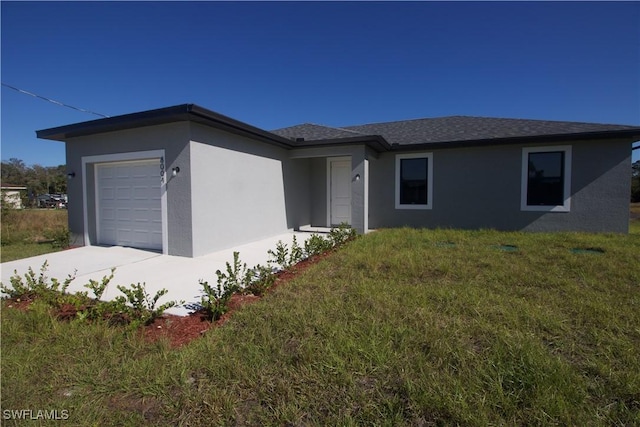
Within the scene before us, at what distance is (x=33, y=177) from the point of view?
2042 inches

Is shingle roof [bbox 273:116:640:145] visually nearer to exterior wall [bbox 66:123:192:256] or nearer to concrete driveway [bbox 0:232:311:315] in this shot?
exterior wall [bbox 66:123:192:256]

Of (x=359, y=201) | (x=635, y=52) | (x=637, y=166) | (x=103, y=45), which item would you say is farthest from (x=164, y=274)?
(x=637, y=166)

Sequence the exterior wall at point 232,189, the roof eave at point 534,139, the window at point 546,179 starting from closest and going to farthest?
the exterior wall at point 232,189
the roof eave at point 534,139
the window at point 546,179

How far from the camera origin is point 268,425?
188 centimetres

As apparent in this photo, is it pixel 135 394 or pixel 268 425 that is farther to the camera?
pixel 135 394

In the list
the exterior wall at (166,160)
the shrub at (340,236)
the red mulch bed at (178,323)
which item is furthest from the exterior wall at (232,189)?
the red mulch bed at (178,323)

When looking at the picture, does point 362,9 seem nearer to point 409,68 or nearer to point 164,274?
point 409,68

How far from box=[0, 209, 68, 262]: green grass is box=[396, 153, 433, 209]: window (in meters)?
10.9

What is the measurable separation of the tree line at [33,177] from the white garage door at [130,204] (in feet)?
170

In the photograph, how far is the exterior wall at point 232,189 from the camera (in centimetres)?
667

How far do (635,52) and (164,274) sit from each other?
47.6 feet

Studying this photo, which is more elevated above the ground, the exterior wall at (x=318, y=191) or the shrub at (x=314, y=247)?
the exterior wall at (x=318, y=191)

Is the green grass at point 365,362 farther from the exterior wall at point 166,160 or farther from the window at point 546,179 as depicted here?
the window at point 546,179

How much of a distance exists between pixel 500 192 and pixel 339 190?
18.5 ft
